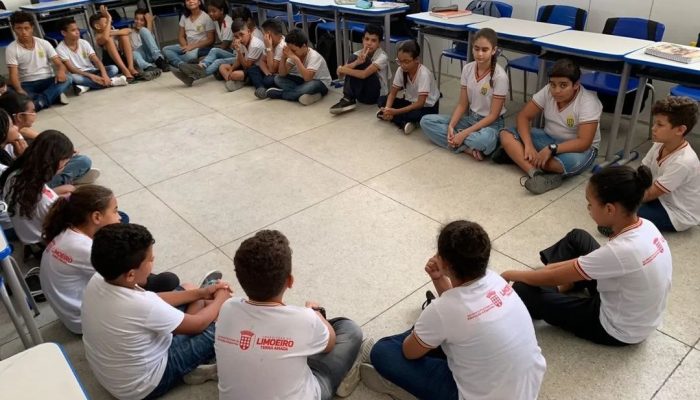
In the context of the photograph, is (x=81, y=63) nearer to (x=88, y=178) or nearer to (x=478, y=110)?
(x=88, y=178)

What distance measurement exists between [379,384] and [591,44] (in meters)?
2.64

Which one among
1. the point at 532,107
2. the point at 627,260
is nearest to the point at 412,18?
the point at 532,107

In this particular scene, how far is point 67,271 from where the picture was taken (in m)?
2.01

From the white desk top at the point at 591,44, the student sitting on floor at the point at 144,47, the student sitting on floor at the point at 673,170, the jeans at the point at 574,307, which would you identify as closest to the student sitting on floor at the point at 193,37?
the student sitting on floor at the point at 144,47

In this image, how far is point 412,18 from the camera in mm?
4312

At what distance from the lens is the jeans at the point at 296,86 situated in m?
4.87

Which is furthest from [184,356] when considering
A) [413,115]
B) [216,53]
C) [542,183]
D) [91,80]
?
[91,80]

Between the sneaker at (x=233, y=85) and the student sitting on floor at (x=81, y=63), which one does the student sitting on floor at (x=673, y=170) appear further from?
the student sitting on floor at (x=81, y=63)

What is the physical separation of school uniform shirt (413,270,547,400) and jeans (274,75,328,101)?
11.9ft

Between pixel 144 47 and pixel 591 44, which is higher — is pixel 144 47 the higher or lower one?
the lower one

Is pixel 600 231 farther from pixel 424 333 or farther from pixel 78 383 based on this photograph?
pixel 78 383

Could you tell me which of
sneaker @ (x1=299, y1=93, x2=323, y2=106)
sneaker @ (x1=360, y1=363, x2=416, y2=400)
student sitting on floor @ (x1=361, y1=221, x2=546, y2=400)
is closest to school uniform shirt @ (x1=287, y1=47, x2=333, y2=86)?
sneaker @ (x1=299, y1=93, x2=323, y2=106)

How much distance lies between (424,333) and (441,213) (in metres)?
1.49

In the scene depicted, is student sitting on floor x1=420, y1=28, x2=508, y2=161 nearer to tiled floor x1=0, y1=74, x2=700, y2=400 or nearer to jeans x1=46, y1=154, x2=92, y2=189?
tiled floor x1=0, y1=74, x2=700, y2=400
